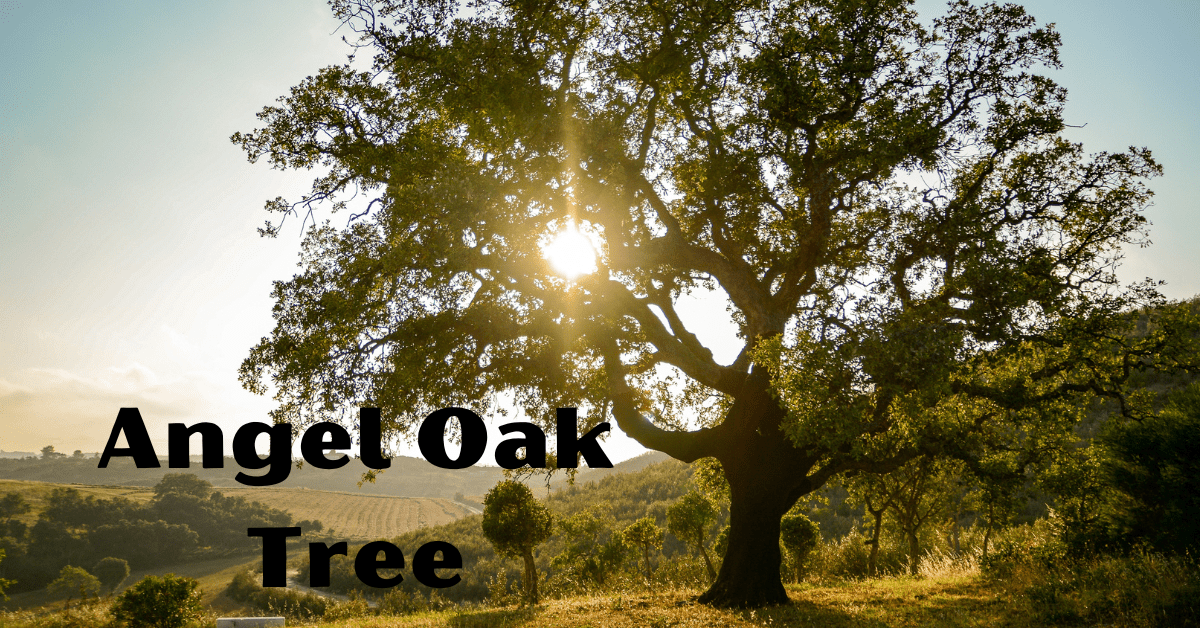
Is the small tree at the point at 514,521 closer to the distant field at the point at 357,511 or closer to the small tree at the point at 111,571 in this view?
the small tree at the point at 111,571

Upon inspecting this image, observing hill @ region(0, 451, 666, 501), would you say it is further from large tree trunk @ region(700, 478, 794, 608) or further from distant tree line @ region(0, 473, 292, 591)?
large tree trunk @ region(700, 478, 794, 608)

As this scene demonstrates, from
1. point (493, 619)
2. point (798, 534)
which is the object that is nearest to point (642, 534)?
point (798, 534)

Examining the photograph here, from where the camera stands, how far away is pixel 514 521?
17.1 metres

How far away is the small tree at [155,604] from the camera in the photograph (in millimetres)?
11642

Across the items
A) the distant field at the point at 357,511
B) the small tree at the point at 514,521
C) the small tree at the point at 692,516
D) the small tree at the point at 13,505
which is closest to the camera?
the small tree at the point at 514,521

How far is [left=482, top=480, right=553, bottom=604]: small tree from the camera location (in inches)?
672

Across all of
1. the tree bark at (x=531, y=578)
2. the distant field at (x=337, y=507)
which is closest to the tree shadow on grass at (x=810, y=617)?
the tree bark at (x=531, y=578)

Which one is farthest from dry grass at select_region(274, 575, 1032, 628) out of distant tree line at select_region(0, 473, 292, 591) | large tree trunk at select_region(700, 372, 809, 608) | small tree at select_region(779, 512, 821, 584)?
distant tree line at select_region(0, 473, 292, 591)

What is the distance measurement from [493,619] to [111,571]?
174ft

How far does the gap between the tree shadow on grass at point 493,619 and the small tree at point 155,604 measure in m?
6.00

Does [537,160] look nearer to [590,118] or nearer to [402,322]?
[590,118]

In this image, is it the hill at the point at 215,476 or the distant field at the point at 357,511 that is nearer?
the distant field at the point at 357,511

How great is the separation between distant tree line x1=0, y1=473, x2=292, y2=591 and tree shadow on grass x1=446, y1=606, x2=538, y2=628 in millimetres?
52243

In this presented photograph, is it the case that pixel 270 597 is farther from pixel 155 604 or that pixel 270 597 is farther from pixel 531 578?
pixel 155 604
